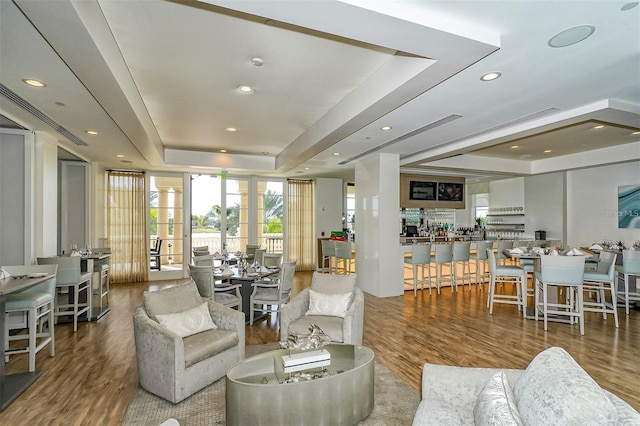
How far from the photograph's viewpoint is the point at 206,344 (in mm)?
2965

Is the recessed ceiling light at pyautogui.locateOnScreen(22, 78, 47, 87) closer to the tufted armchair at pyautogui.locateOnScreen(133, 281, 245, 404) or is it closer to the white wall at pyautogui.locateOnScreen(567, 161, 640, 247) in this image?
the tufted armchair at pyautogui.locateOnScreen(133, 281, 245, 404)

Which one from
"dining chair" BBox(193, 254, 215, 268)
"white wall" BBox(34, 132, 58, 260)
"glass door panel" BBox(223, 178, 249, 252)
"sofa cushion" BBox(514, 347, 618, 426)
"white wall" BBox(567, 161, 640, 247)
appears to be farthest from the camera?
"glass door panel" BBox(223, 178, 249, 252)

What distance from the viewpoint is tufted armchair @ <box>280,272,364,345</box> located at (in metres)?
3.33

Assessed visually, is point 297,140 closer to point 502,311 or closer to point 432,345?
point 432,345

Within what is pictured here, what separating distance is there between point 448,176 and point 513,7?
7677 mm

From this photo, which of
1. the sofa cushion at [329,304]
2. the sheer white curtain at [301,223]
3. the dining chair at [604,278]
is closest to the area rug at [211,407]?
the sofa cushion at [329,304]

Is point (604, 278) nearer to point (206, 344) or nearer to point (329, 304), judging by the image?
point (329, 304)

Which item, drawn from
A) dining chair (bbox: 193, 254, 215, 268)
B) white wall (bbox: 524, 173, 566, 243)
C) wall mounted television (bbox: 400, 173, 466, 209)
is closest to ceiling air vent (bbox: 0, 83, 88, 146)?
dining chair (bbox: 193, 254, 215, 268)

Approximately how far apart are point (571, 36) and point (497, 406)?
273 centimetres

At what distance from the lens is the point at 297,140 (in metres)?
6.59

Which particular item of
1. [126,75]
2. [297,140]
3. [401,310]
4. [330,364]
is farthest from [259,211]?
[330,364]

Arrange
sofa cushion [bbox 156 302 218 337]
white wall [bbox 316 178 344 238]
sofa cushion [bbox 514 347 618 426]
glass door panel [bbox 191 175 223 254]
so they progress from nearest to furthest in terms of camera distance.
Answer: sofa cushion [bbox 514 347 618 426]
sofa cushion [bbox 156 302 218 337]
glass door panel [bbox 191 175 223 254]
white wall [bbox 316 178 344 238]

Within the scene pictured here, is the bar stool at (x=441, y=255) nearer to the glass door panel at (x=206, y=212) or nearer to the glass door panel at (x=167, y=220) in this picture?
the glass door panel at (x=206, y=212)

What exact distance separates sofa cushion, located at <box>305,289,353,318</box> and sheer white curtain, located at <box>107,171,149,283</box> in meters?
6.25
